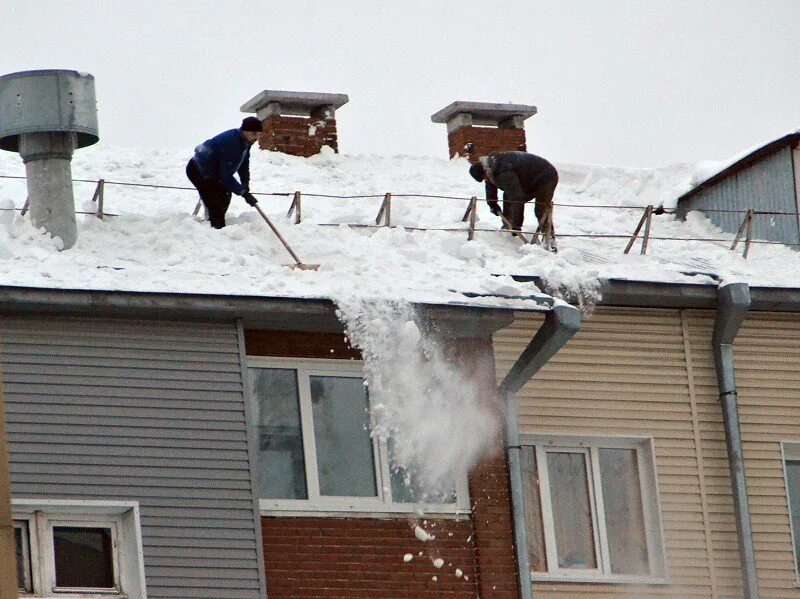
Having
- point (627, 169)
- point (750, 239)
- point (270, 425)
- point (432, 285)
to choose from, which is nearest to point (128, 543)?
point (270, 425)

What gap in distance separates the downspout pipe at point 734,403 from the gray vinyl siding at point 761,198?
8.79 ft

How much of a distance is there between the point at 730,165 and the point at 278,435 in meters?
6.91

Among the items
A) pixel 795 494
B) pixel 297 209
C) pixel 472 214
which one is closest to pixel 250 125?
pixel 297 209

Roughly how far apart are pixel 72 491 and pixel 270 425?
1.81 metres

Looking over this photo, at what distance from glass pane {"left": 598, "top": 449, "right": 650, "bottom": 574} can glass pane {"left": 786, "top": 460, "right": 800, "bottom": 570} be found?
4.46ft

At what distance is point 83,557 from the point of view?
14.6 meters

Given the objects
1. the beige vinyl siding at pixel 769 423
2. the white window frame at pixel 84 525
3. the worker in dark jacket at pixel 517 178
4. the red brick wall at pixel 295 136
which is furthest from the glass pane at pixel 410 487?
the red brick wall at pixel 295 136

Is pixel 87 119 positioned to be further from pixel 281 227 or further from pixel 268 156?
pixel 268 156

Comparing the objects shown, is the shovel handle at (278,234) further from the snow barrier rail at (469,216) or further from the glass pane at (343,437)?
the glass pane at (343,437)

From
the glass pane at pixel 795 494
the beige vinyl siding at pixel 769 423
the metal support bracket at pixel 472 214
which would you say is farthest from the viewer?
the metal support bracket at pixel 472 214

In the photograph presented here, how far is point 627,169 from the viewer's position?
22328 millimetres

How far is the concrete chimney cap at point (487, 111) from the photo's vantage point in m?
22.3

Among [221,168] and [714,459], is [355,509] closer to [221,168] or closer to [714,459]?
[221,168]

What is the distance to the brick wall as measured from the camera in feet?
50.2
